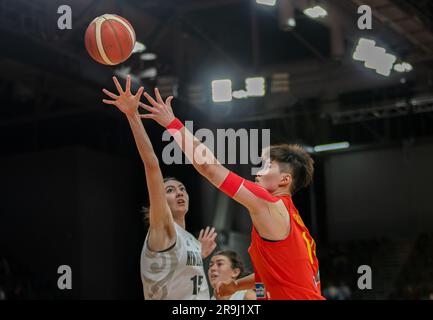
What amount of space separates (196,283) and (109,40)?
1.84m

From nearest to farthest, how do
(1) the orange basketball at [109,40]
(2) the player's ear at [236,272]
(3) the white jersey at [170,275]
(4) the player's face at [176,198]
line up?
(3) the white jersey at [170,275] → (4) the player's face at [176,198] → (1) the orange basketball at [109,40] → (2) the player's ear at [236,272]

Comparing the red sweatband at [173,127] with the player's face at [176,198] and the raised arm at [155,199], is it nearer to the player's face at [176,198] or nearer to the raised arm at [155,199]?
the raised arm at [155,199]

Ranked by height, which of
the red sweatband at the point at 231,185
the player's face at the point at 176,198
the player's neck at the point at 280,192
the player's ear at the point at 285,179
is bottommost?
the red sweatband at the point at 231,185

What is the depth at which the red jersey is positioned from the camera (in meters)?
3.84

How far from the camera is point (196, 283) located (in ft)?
15.6

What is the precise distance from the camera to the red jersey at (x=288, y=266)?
384 centimetres

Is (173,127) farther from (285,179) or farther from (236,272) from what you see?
(236,272)

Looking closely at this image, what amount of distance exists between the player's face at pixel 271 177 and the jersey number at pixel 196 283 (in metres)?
0.94

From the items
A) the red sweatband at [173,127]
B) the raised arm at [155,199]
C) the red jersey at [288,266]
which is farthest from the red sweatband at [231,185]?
the raised arm at [155,199]

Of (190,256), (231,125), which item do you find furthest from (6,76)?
(190,256)

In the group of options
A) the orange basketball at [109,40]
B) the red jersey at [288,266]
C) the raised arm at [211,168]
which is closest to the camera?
the raised arm at [211,168]

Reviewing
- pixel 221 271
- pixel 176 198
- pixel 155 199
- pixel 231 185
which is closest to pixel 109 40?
pixel 176 198
